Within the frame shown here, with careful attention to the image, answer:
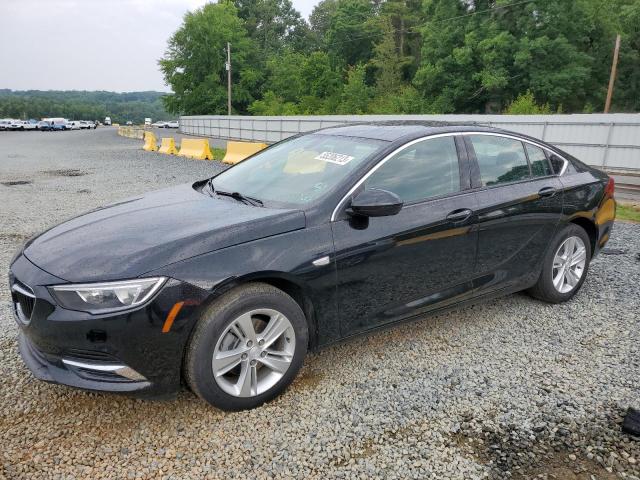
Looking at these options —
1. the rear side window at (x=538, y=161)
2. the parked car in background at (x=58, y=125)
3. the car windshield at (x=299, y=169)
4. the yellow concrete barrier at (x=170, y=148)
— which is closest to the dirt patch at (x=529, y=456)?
the car windshield at (x=299, y=169)

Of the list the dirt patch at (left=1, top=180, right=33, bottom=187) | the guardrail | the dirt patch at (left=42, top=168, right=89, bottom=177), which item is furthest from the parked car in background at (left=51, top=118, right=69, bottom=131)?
the dirt patch at (left=1, top=180, right=33, bottom=187)

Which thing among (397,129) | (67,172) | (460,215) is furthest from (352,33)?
(460,215)

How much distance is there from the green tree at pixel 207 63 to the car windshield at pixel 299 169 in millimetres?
68340

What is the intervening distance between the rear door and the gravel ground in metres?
0.51

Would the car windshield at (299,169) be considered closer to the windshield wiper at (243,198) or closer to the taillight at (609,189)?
the windshield wiper at (243,198)

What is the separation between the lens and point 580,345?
3.85 metres

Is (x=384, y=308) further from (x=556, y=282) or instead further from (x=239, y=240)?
(x=556, y=282)

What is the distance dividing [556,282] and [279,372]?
2.80 metres

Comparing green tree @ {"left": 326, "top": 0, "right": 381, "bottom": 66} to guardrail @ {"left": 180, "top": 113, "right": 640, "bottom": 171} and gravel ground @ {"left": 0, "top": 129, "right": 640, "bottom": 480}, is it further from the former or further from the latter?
gravel ground @ {"left": 0, "top": 129, "right": 640, "bottom": 480}

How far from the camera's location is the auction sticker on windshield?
11.7 ft

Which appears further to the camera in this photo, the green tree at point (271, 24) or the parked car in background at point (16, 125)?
the green tree at point (271, 24)

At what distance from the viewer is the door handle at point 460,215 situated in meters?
3.61

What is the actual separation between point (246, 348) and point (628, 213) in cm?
885

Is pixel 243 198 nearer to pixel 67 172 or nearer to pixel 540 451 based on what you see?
pixel 540 451
